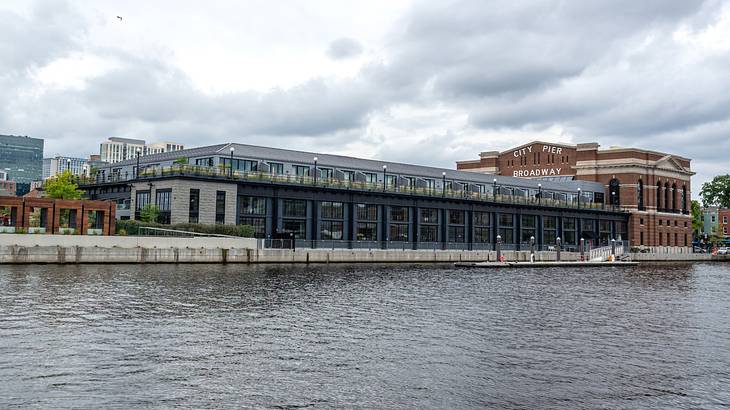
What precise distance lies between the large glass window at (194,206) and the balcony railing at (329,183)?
2.29 meters

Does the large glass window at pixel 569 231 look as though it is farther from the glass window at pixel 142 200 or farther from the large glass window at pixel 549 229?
the glass window at pixel 142 200

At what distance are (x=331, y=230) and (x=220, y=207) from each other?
1821 centimetres

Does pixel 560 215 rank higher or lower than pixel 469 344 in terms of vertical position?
higher

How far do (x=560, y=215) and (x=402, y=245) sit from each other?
141 feet

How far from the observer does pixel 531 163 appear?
154625 millimetres

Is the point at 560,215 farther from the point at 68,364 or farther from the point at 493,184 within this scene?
the point at 68,364

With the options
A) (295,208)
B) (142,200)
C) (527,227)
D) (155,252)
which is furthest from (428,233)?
(155,252)

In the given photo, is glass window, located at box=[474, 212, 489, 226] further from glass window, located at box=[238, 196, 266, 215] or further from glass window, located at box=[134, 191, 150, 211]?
glass window, located at box=[134, 191, 150, 211]

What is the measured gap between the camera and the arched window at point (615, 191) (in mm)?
143500

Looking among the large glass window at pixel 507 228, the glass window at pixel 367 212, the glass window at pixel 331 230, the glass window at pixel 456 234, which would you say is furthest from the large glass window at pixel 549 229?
the glass window at pixel 331 230

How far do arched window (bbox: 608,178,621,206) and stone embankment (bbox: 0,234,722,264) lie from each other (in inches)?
2674

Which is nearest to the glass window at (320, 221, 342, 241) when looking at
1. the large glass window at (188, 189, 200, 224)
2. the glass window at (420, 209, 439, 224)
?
the glass window at (420, 209, 439, 224)

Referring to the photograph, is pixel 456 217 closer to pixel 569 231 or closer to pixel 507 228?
pixel 507 228

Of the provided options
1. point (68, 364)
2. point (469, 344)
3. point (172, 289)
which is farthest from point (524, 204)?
point (68, 364)
